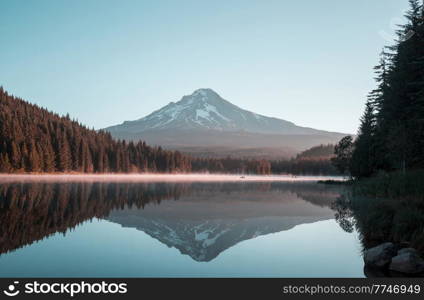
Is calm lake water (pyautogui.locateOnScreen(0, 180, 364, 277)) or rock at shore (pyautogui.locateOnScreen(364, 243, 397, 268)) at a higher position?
rock at shore (pyautogui.locateOnScreen(364, 243, 397, 268))

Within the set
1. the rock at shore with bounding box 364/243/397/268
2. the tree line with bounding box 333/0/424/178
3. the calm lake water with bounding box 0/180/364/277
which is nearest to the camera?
the calm lake water with bounding box 0/180/364/277

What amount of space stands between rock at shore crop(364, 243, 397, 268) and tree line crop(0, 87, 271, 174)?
83.9m

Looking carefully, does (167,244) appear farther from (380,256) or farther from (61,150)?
(61,150)

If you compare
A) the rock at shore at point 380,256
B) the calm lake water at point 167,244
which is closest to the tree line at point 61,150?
the calm lake water at point 167,244

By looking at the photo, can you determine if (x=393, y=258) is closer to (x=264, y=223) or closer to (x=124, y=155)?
(x=264, y=223)

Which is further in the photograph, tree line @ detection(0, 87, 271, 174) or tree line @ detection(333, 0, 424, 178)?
Result: tree line @ detection(0, 87, 271, 174)

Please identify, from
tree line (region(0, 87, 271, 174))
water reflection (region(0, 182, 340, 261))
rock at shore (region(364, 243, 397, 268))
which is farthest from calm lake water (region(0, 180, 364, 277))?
tree line (region(0, 87, 271, 174))

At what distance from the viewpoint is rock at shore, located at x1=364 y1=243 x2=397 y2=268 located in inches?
444

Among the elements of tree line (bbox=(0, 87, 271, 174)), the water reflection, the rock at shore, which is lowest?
the water reflection

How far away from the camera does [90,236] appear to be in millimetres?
15469

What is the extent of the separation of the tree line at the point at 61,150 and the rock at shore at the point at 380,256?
8388 centimetres

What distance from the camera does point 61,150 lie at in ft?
323

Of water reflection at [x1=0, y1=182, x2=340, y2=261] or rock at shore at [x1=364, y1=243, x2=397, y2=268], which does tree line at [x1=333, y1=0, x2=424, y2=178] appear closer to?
water reflection at [x1=0, y1=182, x2=340, y2=261]

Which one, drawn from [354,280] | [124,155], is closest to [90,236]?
[354,280]
